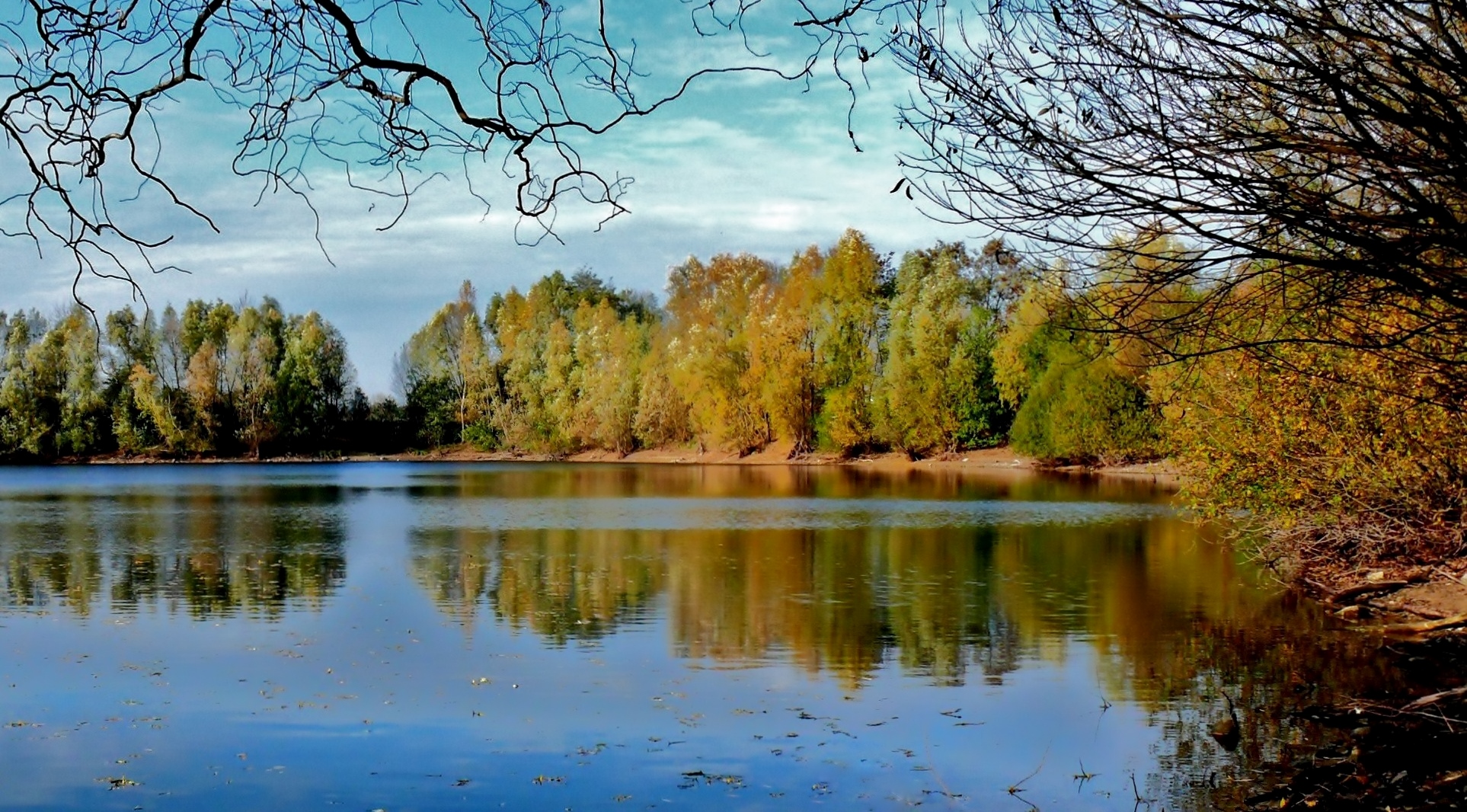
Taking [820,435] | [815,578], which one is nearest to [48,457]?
[820,435]

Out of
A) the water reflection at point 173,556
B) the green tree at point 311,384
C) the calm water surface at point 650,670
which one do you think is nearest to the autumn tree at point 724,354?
the green tree at point 311,384

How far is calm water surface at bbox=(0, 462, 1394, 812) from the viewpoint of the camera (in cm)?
876

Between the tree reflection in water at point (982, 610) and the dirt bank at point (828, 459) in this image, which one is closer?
the tree reflection in water at point (982, 610)

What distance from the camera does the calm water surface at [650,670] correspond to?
8.76m

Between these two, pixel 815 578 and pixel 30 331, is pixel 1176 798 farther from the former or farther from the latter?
pixel 30 331

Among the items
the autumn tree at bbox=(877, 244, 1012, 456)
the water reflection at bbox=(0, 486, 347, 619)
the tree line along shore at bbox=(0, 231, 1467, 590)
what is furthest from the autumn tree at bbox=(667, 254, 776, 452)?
the water reflection at bbox=(0, 486, 347, 619)

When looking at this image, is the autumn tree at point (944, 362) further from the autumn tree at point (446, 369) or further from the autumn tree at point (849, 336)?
the autumn tree at point (446, 369)

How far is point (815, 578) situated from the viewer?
19.7 metres

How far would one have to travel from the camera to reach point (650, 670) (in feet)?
41.0

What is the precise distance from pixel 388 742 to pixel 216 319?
2933 inches

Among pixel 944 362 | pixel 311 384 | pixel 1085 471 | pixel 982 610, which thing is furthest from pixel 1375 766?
pixel 311 384

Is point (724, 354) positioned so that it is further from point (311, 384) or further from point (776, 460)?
point (311, 384)

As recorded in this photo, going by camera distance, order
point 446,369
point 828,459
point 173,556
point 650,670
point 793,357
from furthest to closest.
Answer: point 446,369
point 828,459
point 793,357
point 173,556
point 650,670

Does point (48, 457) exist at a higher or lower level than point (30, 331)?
lower
